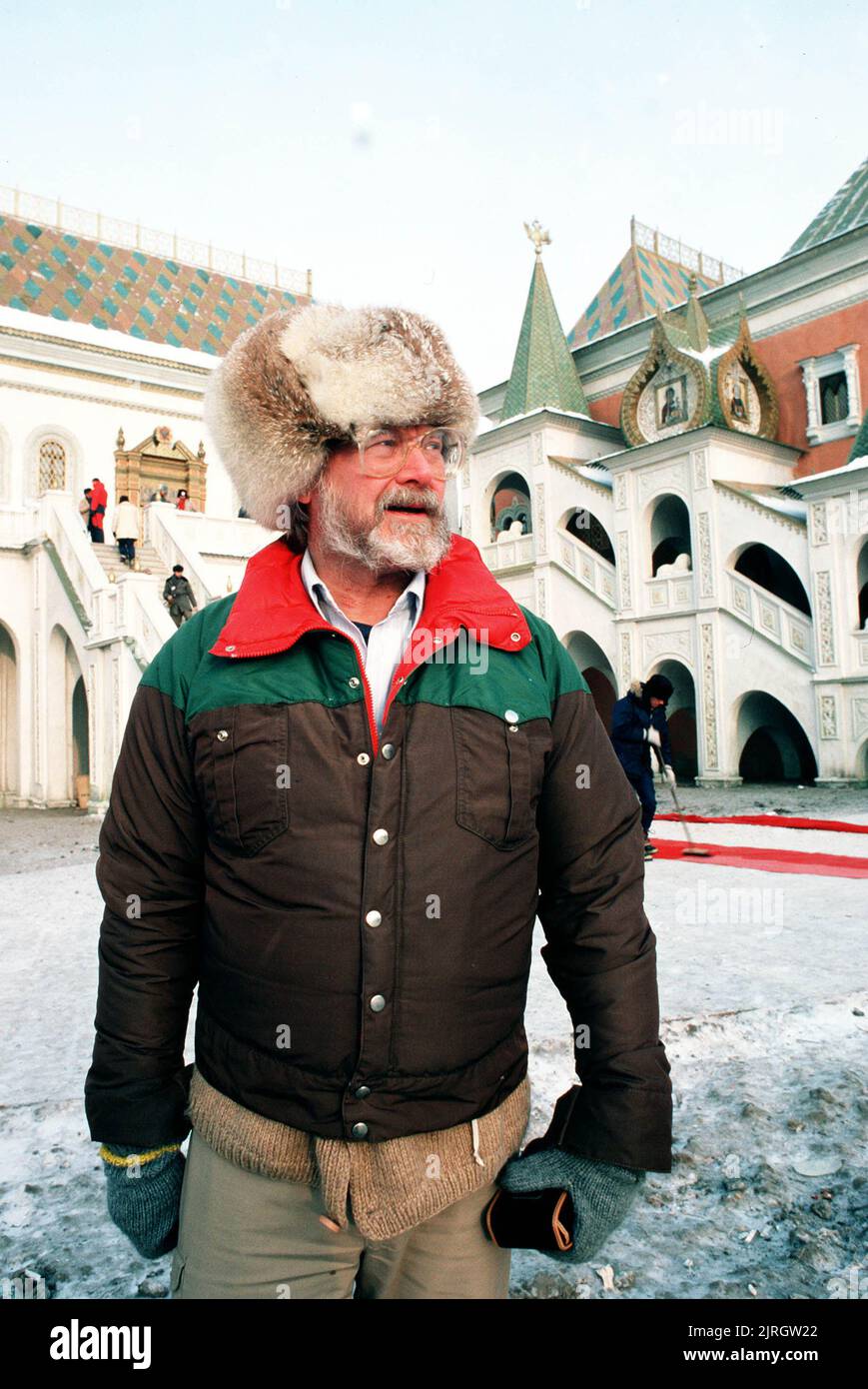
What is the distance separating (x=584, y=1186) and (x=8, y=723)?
2241 cm

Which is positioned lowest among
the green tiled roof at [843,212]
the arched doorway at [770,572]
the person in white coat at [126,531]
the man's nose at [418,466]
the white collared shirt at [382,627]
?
the white collared shirt at [382,627]

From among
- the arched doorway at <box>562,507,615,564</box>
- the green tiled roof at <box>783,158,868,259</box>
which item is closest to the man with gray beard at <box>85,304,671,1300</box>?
the arched doorway at <box>562,507,615,564</box>

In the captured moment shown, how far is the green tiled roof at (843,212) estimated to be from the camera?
22.6 m

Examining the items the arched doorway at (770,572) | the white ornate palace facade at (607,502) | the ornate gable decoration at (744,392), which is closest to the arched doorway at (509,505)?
the white ornate palace facade at (607,502)

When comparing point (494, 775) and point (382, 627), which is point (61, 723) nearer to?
point (382, 627)

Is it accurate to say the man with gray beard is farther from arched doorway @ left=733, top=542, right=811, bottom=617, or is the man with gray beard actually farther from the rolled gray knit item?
arched doorway @ left=733, top=542, right=811, bottom=617

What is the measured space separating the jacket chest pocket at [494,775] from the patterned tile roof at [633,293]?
29.0 m

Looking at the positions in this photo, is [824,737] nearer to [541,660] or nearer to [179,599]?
[179,599]

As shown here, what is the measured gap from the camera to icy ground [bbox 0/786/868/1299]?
2.74m

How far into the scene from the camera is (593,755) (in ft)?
6.08

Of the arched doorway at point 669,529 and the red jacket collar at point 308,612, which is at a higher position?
the arched doorway at point 669,529

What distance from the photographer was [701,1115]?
12.1 feet

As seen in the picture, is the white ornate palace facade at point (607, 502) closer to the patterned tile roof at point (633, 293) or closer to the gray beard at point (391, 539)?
the patterned tile roof at point (633, 293)
